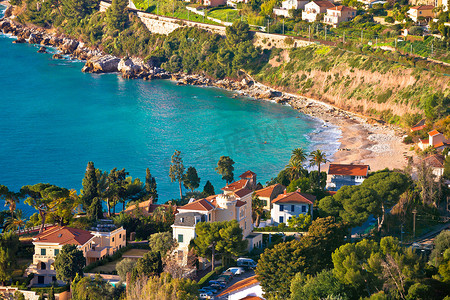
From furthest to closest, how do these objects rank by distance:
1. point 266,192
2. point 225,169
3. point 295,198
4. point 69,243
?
1. point 225,169
2. point 266,192
3. point 295,198
4. point 69,243

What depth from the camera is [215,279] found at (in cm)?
6638

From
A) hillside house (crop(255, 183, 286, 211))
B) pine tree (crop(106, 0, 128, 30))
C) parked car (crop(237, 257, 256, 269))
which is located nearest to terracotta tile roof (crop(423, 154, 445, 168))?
hillside house (crop(255, 183, 286, 211))

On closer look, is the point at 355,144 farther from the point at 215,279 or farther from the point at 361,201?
the point at 215,279

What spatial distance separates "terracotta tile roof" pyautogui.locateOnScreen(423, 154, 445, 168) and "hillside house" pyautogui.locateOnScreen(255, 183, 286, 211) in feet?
64.8

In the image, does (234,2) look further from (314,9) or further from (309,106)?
(309,106)

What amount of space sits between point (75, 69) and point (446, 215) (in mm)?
114996

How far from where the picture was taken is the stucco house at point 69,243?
67.9 metres

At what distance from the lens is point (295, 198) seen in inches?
3140

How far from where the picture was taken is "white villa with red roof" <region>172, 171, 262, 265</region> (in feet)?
232

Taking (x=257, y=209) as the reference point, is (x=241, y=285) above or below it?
below

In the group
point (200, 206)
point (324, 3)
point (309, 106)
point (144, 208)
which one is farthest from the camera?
point (324, 3)

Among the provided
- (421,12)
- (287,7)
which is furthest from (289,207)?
(287,7)

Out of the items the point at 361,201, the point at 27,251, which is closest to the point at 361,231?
the point at 361,201

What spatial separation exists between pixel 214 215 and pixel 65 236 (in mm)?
13368
